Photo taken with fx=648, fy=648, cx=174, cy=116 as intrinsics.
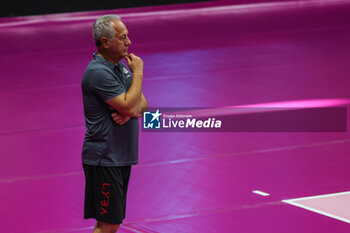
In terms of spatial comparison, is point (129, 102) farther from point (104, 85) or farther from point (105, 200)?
point (105, 200)

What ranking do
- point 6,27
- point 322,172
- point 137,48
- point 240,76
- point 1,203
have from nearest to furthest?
1. point 1,203
2. point 322,172
3. point 240,76
4. point 137,48
5. point 6,27

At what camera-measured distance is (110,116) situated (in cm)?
362

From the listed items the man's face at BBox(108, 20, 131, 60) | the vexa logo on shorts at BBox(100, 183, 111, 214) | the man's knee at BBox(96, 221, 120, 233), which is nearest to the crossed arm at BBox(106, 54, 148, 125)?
the man's face at BBox(108, 20, 131, 60)

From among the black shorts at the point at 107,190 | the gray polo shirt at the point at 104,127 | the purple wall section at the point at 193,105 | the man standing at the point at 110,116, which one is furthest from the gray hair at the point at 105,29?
the purple wall section at the point at 193,105

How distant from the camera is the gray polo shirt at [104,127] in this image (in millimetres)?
3564

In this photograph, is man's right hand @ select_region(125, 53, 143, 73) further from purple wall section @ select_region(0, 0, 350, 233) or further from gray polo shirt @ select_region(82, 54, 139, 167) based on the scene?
purple wall section @ select_region(0, 0, 350, 233)

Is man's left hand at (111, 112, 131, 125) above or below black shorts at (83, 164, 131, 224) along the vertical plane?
above

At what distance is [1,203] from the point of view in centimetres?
543

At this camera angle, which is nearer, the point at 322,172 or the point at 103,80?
the point at 103,80

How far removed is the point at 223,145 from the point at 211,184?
1007 mm

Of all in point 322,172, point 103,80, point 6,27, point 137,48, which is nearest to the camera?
point 103,80

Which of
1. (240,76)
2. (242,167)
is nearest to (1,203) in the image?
(242,167)

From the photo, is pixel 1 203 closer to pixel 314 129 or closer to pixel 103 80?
pixel 103 80

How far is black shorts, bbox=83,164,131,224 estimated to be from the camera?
3639mm
